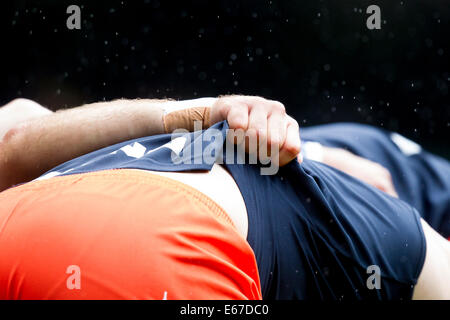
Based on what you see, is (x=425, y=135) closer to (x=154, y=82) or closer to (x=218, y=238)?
(x=154, y=82)

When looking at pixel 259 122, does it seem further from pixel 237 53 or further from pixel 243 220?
pixel 237 53

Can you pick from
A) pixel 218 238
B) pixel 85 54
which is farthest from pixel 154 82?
pixel 218 238

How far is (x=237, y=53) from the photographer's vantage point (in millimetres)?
1813

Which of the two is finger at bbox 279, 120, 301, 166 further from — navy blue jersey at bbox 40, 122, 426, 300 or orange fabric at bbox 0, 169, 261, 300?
orange fabric at bbox 0, 169, 261, 300

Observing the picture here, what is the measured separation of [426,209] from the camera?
1.00 m

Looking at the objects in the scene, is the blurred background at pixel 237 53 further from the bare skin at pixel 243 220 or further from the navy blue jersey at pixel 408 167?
the bare skin at pixel 243 220

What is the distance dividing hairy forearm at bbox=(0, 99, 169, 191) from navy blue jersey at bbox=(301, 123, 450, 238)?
48cm

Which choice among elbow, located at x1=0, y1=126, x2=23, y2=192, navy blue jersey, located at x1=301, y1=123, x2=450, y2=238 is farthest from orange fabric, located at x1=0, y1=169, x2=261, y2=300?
navy blue jersey, located at x1=301, y1=123, x2=450, y2=238

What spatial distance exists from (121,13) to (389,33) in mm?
990

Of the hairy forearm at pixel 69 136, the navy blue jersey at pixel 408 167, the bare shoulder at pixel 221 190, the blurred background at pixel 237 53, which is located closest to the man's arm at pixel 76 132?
the hairy forearm at pixel 69 136

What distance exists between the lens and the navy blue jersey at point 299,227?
1.71 ft

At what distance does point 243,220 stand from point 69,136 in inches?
11.2

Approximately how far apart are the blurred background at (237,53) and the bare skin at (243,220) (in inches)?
47.2

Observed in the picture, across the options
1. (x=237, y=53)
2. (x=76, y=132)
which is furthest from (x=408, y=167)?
(x=237, y=53)
